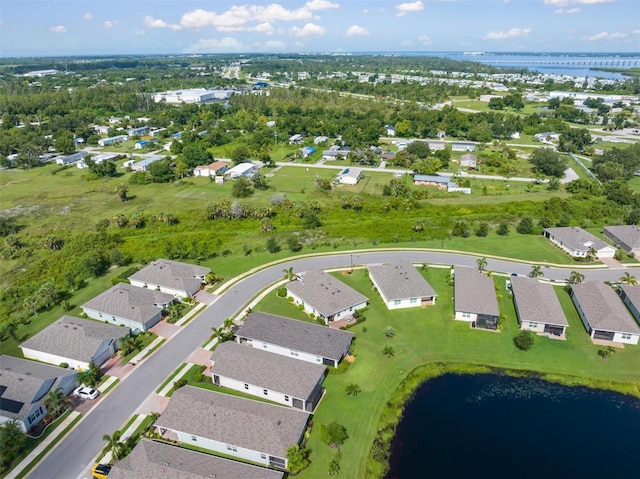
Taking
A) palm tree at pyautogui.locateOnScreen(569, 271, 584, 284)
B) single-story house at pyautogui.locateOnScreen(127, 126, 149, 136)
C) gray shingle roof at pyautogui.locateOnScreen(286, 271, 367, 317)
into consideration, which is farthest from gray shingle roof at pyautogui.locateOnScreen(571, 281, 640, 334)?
single-story house at pyautogui.locateOnScreen(127, 126, 149, 136)

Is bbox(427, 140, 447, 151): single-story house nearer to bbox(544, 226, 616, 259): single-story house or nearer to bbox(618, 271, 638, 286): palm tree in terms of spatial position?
bbox(544, 226, 616, 259): single-story house

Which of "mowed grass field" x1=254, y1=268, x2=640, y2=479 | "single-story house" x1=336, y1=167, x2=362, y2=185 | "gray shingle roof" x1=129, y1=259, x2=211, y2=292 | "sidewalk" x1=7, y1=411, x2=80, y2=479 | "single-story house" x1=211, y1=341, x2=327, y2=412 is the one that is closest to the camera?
"sidewalk" x1=7, y1=411, x2=80, y2=479

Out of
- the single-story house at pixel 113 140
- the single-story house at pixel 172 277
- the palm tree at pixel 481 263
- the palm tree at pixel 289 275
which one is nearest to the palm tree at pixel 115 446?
the single-story house at pixel 172 277

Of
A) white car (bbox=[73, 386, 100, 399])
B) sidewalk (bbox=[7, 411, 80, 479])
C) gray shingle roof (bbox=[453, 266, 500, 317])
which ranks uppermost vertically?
gray shingle roof (bbox=[453, 266, 500, 317])

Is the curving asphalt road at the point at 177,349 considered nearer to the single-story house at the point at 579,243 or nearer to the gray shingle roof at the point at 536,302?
the single-story house at the point at 579,243

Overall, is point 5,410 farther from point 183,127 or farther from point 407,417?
point 183,127

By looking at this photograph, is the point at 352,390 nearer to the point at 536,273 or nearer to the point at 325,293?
the point at 325,293

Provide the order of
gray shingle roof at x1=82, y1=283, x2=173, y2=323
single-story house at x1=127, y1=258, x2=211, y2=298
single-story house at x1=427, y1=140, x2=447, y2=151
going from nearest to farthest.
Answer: gray shingle roof at x1=82, y1=283, x2=173, y2=323 < single-story house at x1=127, y1=258, x2=211, y2=298 < single-story house at x1=427, y1=140, x2=447, y2=151
